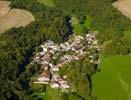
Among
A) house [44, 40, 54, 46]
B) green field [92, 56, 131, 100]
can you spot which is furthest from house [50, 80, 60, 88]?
house [44, 40, 54, 46]

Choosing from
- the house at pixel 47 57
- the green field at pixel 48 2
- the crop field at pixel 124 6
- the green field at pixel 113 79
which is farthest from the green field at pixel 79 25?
the green field at pixel 113 79

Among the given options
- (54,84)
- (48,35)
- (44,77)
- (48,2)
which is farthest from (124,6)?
(54,84)

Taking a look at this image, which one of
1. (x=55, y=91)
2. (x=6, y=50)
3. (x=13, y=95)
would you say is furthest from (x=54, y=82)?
(x=6, y=50)

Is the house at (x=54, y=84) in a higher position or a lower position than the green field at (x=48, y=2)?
lower

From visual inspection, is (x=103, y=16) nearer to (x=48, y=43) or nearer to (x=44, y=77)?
(x=48, y=43)

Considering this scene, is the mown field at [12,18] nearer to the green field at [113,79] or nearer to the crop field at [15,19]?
the crop field at [15,19]

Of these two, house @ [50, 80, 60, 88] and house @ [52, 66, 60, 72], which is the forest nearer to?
house @ [52, 66, 60, 72]
